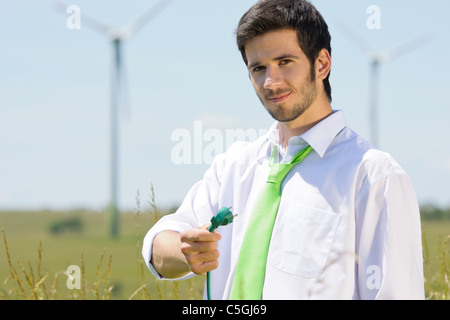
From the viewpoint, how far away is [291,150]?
307 centimetres

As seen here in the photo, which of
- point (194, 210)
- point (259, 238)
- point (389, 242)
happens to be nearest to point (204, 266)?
point (259, 238)

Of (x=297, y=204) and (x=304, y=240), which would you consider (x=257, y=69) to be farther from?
(x=304, y=240)

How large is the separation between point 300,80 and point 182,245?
1.05 metres

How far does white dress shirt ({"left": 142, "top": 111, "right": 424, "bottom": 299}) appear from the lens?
2.70m

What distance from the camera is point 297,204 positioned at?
291cm

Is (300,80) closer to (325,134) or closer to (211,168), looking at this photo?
(325,134)

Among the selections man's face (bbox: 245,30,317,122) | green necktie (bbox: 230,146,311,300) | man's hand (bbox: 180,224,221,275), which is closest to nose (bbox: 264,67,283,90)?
man's face (bbox: 245,30,317,122)

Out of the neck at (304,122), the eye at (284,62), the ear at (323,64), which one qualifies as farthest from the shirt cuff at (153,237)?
the ear at (323,64)

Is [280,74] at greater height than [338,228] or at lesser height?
greater

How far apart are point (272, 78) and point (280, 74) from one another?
0.06 m

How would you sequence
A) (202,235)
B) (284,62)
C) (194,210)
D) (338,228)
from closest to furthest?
(202,235) → (338,228) → (284,62) → (194,210)

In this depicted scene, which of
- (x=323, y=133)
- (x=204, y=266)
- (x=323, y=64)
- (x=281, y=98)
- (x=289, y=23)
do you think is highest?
(x=289, y=23)

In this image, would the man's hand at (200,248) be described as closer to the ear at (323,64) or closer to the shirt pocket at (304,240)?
the shirt pocket at (304,240)
